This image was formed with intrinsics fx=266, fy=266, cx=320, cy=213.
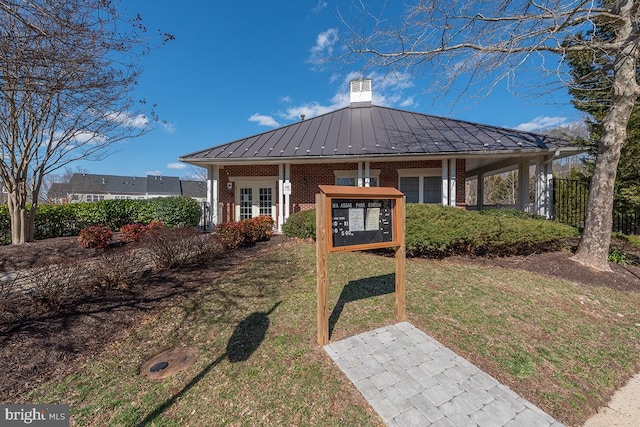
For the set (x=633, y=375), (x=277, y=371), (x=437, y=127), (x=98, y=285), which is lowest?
(x=633, y=375)

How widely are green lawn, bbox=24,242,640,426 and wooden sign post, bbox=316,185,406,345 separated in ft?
1.65

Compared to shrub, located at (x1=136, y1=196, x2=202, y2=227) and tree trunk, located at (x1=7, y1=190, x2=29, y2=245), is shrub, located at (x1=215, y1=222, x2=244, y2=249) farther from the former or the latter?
tree trunk, located at (x1=7, y1=190, x2=29, y2=245)

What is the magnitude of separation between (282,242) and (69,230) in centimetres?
898

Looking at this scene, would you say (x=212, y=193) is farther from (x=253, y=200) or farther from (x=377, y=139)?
(x=377, y=139)

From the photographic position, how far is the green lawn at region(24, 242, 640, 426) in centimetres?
229

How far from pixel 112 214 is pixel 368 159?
1112 centimetres

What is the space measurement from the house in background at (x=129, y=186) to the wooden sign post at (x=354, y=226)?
4479 centimetres

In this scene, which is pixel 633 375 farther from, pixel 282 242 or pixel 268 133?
pixel 268 133

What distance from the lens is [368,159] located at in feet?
32.0

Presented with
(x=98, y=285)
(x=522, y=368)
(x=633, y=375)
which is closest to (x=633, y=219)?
(x=633, y=375)

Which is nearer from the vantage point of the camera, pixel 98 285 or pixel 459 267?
pixel 98 285

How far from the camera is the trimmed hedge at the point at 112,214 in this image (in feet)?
32.5

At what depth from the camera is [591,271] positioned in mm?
6086

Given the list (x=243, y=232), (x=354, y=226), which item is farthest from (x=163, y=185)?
(x=354, y=226)
